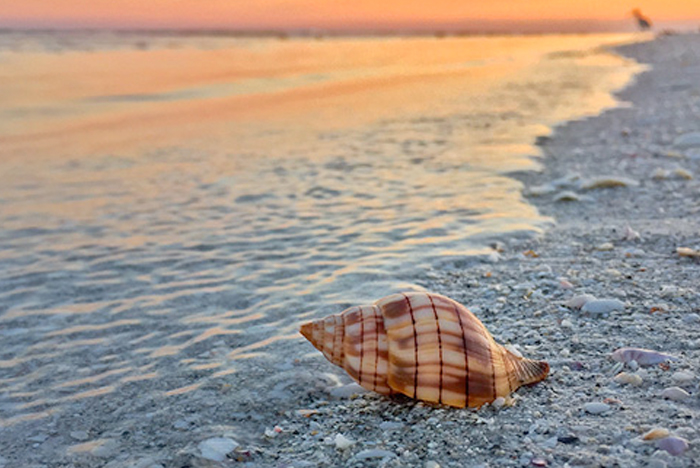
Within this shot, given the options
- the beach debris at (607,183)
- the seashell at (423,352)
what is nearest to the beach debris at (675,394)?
the seashell at (423,352)

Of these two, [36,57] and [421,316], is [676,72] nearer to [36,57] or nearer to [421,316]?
[421,316]

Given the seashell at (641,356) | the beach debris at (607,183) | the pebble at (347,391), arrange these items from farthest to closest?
the beach debris at (607,183) < the pebble at (347,391) < the seashell at (641,356)

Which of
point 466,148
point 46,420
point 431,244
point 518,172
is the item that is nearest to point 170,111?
point 466,148

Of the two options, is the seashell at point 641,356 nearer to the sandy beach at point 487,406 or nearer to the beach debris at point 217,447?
the sandy beach at point 487,406

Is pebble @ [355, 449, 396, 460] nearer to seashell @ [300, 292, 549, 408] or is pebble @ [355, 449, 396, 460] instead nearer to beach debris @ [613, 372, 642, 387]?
seashell @ [300, 292, 549, 408]

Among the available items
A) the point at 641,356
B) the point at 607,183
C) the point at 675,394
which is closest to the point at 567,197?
the point at 607,183

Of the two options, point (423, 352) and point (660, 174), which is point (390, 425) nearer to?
point (423, 352)

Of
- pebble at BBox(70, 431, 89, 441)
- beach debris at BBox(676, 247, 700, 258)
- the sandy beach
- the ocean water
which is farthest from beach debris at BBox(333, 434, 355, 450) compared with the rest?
beach debris at BBox(676, 247, 700, 258)
